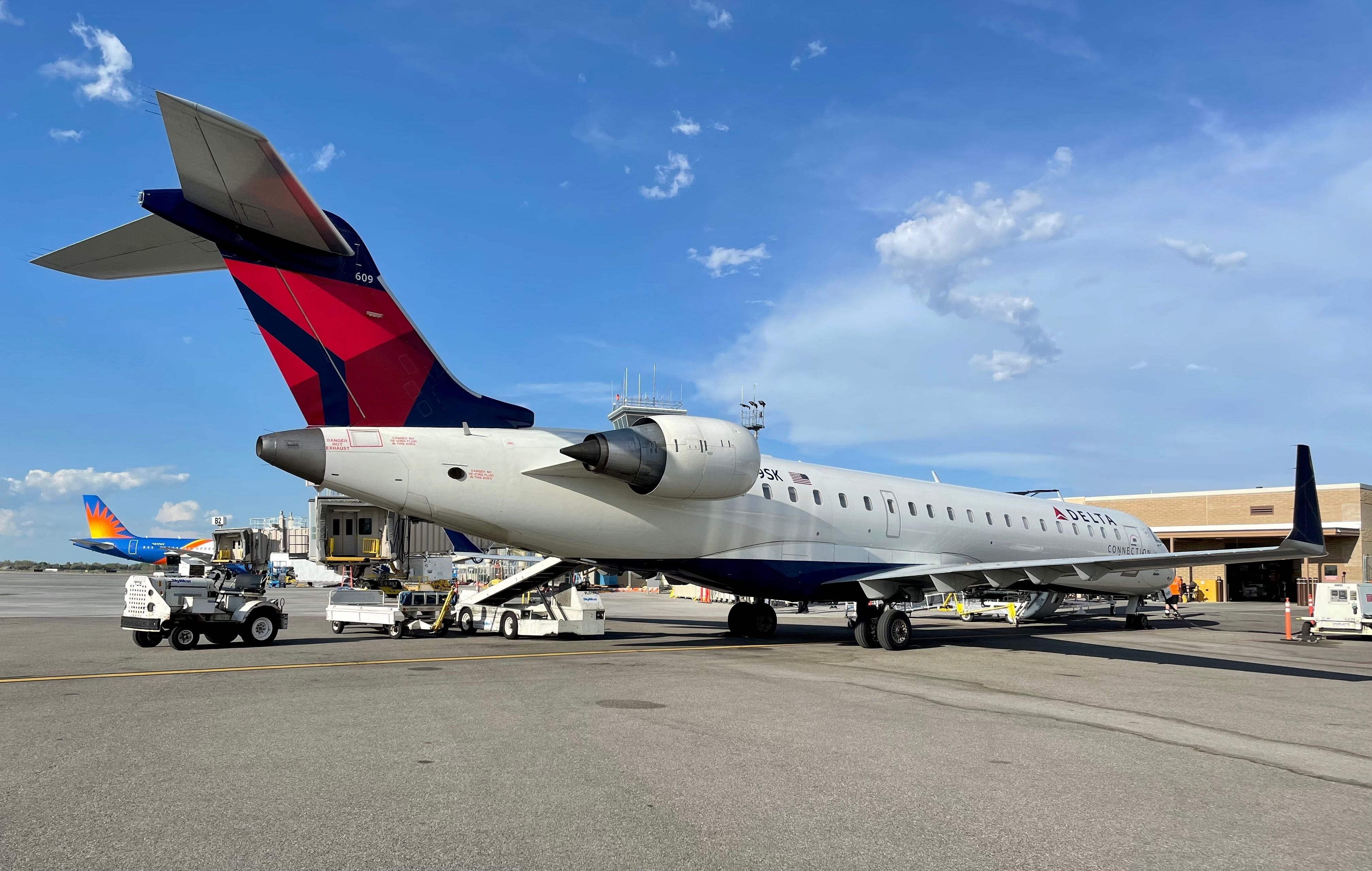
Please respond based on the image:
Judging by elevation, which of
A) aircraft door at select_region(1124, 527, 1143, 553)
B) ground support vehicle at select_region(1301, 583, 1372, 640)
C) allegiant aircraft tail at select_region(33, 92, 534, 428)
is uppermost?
allegiant aircraft tail at select_region(33, 92, 534, 428)

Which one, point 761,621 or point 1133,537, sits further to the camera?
point 1133,537

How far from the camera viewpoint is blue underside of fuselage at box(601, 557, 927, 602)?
54.5 ft

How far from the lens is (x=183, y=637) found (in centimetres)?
1593

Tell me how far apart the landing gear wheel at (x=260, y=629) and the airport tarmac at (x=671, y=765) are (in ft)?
8.30

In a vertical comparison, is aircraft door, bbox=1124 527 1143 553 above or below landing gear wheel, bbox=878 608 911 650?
above

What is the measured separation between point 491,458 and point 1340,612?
22.0 m

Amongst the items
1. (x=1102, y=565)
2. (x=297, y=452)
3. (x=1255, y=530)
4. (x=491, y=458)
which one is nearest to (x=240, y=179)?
(x=297, y=452)

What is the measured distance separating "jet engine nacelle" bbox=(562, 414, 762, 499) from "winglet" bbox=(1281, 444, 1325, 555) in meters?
9.98

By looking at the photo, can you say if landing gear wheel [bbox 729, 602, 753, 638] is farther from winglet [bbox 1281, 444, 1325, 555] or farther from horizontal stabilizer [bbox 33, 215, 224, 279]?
horizontal stabilizer [bbox 33, 215, 224, 279]

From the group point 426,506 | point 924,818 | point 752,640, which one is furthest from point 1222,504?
point 924,818

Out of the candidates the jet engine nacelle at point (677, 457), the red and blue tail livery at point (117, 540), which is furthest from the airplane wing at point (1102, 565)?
the red and blue tail livery at point (117, 540)

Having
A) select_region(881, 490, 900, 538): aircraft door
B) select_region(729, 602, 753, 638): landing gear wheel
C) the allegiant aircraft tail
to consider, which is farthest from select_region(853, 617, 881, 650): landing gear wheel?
the allegiant aircraft tail

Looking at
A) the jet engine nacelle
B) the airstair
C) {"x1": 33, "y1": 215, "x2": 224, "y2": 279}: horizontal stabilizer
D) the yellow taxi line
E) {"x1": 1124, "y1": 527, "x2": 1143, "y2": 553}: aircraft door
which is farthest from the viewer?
{"x1": 1124, "y1": 527, "x2": 1143, "y2": 553}: aircraft door

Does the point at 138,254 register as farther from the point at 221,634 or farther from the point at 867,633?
the point at 867,633
